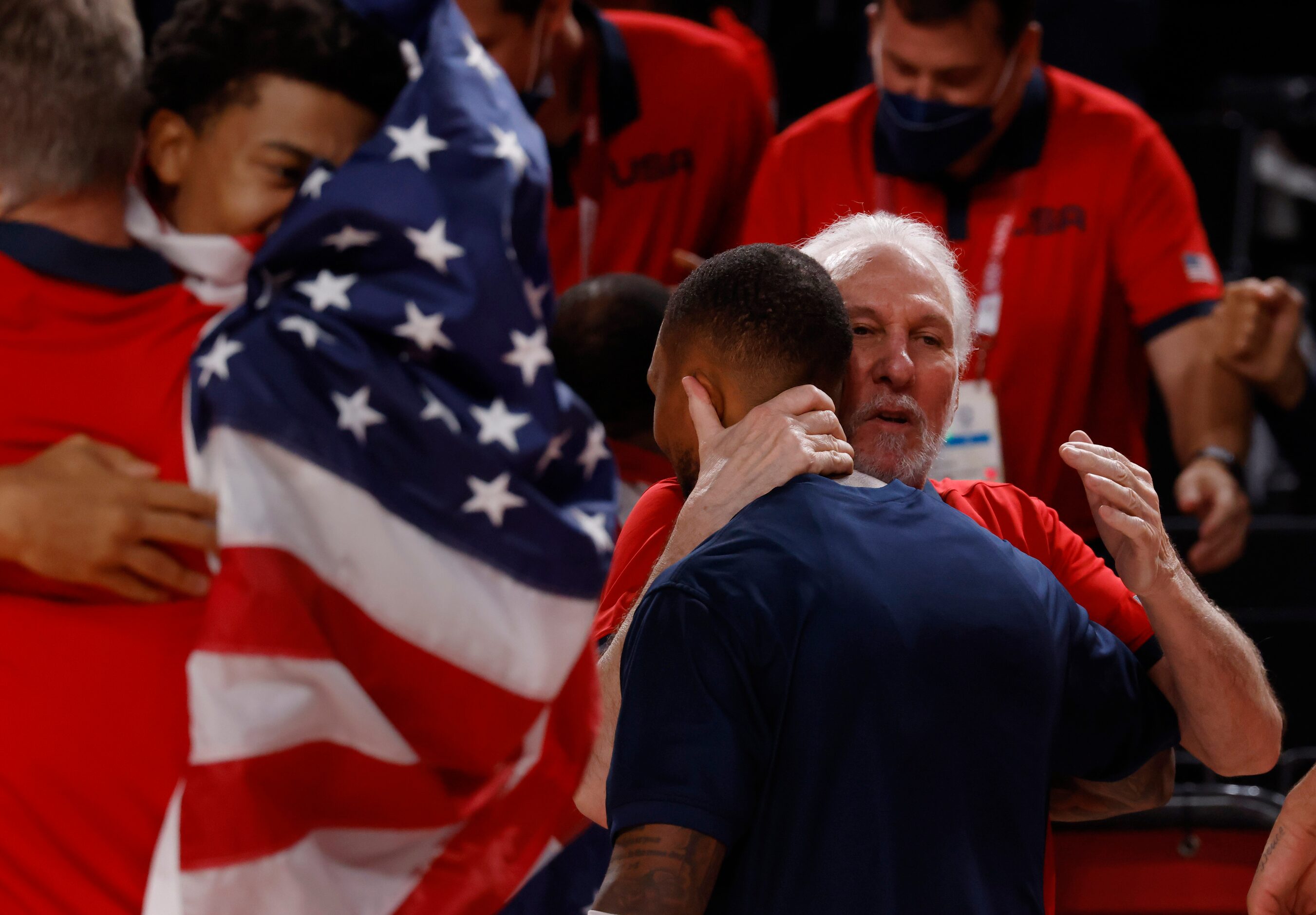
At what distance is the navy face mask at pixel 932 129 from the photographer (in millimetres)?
2678

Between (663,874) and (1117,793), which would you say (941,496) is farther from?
(663,874)

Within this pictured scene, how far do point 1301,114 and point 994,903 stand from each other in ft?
12.2

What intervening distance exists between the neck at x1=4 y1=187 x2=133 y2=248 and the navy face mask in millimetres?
1705

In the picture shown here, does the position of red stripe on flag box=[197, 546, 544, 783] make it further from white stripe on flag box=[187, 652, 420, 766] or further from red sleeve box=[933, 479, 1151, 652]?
red sleeve box=[933, 479, 1151, 652]

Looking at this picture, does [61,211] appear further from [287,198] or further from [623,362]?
[623,362]

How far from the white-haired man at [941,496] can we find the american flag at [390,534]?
0.17 m

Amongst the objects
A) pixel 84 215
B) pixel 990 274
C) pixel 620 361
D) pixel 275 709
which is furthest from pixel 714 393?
pixel 990 274

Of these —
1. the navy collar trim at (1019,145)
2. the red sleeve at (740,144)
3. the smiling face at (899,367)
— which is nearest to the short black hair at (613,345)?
the smiling face at (899,367)

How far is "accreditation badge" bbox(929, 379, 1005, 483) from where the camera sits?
7.09 feet

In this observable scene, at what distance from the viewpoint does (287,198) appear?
1379 mm

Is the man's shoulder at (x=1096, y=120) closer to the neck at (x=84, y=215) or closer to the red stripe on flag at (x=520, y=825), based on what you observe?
the red stripe on flag at (x=520, y=825)

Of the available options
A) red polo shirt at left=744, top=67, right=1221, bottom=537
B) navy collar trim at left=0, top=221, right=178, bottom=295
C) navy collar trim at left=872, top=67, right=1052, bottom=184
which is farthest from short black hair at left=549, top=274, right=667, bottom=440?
navy collar trim at left=0, top=221, right=178, bottom=295

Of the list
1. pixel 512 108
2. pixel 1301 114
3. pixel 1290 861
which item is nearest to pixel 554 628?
pixel 512 108

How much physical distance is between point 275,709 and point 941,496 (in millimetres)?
824
